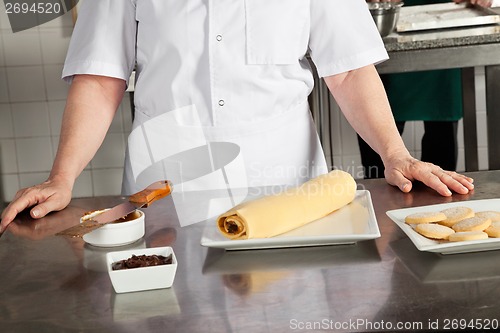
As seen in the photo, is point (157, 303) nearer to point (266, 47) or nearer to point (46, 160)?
point (266, 47)

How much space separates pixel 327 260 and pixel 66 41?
10.3ft

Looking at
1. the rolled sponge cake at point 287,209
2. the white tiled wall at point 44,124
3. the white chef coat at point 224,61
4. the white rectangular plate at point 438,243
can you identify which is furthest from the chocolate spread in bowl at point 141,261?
the white tiled wall at point 44,124

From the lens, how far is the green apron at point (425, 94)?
4.02m

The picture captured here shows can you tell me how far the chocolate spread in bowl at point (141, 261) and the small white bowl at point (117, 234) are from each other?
17 cm

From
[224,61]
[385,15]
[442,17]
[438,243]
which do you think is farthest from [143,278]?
[442,17]

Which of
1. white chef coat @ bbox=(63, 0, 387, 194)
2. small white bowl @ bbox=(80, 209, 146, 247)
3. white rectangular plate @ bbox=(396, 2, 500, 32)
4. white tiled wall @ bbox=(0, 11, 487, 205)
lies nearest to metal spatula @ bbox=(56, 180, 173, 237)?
small white bowl @ bbox=(80, 209, 146, 247)

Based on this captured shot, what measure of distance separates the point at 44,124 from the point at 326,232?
3123 mm

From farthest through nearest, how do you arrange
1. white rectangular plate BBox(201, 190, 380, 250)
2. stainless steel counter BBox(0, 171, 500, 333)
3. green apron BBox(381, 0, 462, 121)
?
green apron BBox(381, 0, 462, 121), white rectangular plate BBox(201, 190, 380, 250), stainless steel counter BBox(0, 171, 500, 333)

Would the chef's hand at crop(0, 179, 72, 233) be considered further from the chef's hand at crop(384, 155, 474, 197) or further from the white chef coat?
the chef's hand at crop(384, 155, 474, 197)

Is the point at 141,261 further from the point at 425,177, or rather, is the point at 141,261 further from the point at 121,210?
the point at 425,177

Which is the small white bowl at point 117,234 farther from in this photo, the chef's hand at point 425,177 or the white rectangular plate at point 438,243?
the chef's hand at point 425,177

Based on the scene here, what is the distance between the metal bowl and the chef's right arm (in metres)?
1.55

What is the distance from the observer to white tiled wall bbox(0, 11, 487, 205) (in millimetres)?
4162

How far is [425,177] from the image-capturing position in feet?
5.55
